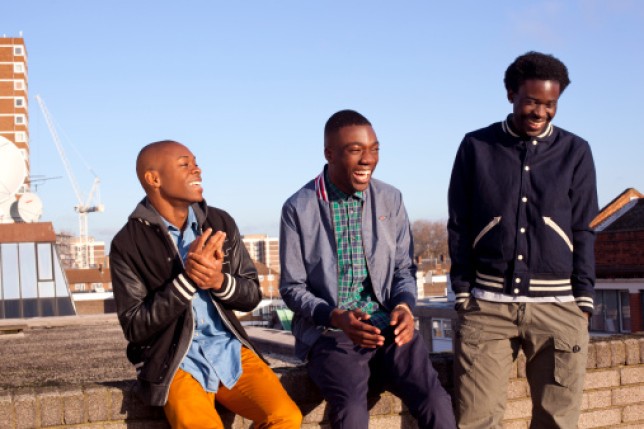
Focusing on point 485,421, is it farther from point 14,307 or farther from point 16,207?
point 16,207

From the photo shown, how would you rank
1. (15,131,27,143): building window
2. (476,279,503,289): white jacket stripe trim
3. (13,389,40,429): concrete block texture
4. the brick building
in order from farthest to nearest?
(15,131,27,143): building window
the brick building
(476,279,503,289): white jacket stripe trim
(13,389,40,429): concrete block texture

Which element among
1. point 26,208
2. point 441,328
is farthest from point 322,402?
point 26,208

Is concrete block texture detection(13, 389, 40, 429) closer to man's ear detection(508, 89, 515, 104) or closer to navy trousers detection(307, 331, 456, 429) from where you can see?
navy trousers detection(307, 331, 456, 429)

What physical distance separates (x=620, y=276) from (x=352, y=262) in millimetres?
30133

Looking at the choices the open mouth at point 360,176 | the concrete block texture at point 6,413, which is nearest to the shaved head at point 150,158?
the open mouth at point 360,176

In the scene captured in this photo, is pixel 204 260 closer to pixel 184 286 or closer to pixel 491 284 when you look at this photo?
pixel 184 286

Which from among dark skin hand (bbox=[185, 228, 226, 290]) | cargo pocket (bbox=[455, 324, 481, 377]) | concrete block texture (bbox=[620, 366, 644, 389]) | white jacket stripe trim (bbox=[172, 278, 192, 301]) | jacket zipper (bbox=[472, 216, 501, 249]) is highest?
jacket zipper (bbox=[472, 216, 501, 249])

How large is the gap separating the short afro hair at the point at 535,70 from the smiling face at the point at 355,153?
0.82 m

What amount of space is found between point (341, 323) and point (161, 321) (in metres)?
0.94

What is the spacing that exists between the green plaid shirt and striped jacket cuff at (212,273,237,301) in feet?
2.40

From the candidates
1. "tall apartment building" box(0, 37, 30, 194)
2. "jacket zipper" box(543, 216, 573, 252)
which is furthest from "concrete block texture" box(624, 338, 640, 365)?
"tall apartment building" box(0, 37, 30, 194)

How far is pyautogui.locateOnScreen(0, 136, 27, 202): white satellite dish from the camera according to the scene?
44.8m

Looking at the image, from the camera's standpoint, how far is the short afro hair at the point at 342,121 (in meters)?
4.80

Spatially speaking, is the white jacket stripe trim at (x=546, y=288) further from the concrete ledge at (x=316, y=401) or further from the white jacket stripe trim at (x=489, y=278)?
the concrete ledge at (x=316, y=401)
